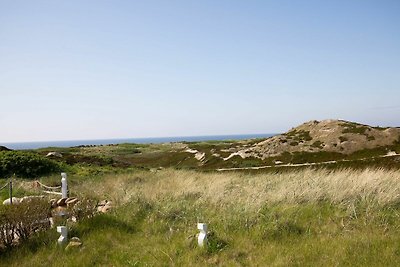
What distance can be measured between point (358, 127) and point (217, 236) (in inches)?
2260

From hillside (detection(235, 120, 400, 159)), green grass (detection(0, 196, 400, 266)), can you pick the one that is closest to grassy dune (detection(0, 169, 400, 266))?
green grass (detection(0, 196, 400, 266))

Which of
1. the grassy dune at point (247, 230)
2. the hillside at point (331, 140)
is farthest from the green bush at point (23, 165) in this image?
the hillside at point (331, 140)

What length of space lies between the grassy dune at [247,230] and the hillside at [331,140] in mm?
42844

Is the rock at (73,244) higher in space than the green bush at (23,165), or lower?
lower

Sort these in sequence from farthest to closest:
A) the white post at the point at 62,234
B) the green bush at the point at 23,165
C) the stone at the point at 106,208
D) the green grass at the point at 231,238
A: the green bush at the point at 23,165 → the stone at the point at 106,208 → the white post at the point at 62,234 → the green grass at the point at 231,238

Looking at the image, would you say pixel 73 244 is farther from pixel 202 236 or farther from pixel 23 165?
pixel 23 165

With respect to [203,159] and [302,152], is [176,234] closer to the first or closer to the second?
[302,152]

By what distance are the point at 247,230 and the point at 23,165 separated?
24.2 metres

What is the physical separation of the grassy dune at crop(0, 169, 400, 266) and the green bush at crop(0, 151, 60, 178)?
1771cm

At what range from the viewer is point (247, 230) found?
9.20 metres

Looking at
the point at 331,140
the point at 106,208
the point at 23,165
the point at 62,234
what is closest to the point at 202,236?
the point at 62,234

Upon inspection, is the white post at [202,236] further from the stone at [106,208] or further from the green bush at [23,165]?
the green bush at [23,165]

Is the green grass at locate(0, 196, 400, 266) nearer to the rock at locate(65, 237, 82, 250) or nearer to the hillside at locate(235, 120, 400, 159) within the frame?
the rock at locate(65, 237, 82, 250)

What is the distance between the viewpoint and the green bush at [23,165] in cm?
2689
